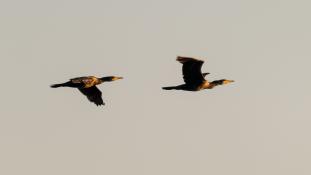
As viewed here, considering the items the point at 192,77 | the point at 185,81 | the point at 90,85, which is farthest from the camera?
the point at 90,85

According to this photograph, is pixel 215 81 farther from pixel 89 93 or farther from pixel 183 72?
pixel 89 93

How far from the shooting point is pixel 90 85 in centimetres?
5747

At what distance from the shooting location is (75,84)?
5634 centimetres

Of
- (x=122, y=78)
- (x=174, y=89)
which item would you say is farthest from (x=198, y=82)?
(x=122, y=78)

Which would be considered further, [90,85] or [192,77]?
[90,85]

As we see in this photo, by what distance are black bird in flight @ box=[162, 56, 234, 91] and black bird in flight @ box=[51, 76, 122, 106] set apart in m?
4.69

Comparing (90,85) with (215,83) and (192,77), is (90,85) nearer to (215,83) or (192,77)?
(192,77)

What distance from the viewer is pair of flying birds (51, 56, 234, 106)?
5328cm

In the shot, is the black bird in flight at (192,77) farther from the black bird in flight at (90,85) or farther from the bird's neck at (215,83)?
the black bird in flight at (90,85)

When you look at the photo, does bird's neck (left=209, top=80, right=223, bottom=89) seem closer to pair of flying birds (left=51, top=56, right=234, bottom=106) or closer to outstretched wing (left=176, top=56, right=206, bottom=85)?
pair of flying birds (left=51, top=56, right=234, bottom=106)

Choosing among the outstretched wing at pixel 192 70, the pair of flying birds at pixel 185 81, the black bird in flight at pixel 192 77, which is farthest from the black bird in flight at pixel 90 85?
the outstretched wing at pixel 192 70

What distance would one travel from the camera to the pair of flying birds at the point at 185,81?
53.3 meters

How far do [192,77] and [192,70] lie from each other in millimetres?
657

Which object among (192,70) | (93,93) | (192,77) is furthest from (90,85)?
(192,70)
